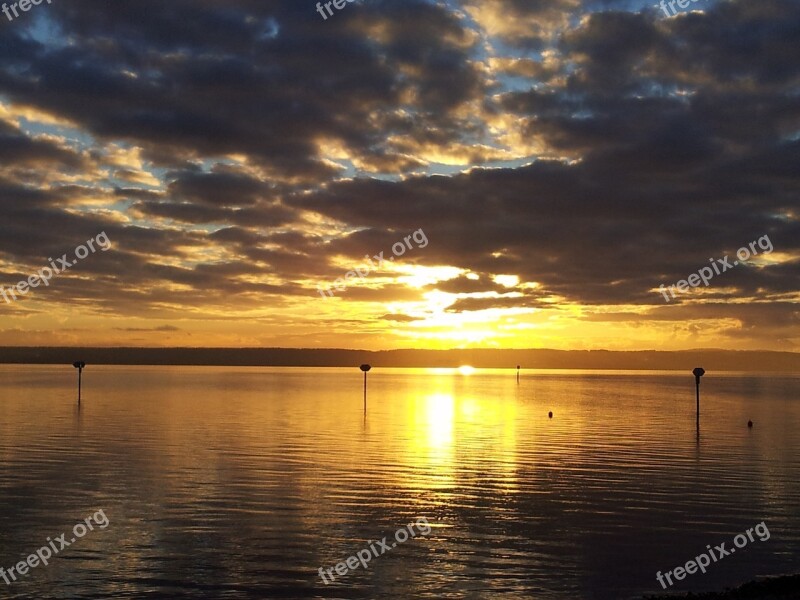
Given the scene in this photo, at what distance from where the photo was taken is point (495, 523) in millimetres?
29641

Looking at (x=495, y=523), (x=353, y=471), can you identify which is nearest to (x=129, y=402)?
(x=353, y=471)

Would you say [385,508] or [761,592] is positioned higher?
[761,592]

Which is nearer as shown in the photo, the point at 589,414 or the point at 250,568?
the point at 250,568

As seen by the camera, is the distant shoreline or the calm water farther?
the calm water

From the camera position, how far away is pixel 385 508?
32.5 meters

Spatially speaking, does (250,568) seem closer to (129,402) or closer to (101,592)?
(101,592)

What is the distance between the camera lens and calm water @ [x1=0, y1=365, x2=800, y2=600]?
22.2 m

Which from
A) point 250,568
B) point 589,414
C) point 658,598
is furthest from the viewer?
point 589,414

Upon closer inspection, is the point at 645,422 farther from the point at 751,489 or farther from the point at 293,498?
the point at 293,498

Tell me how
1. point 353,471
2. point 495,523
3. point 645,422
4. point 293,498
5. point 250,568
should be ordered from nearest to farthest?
point 250,568
point 495,523
point 293,498
point 353,471
point 645,422

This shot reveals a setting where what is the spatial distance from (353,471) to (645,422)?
50967 mm

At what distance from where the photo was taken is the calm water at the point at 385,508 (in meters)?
22.2

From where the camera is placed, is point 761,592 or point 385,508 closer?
point 761,592

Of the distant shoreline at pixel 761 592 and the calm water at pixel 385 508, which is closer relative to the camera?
the distant shoreline at pixel 761 592
